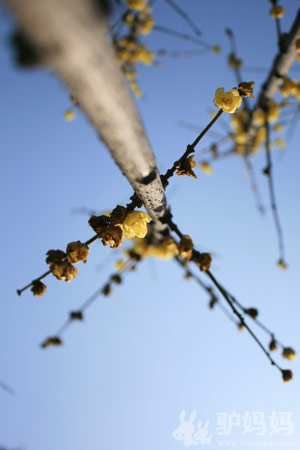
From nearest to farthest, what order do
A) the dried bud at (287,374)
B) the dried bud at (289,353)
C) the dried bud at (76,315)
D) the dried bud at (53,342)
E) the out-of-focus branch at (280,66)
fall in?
1. the dried bud at (287,374)
2. the dried bud at (289,353)
3. the out-of-focus branch at (280,66)
4. the dried bud at (76,315)
5. the dried bud at (53,342)

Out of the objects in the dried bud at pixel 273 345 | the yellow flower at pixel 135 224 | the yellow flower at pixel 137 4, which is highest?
the yellow flower at pixel 137 4

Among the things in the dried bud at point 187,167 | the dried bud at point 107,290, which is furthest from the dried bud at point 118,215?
the dried bud at point 107,290

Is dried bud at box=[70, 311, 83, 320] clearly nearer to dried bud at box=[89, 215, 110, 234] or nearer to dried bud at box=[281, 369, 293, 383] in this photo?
dried bud at box=[89, 215, 110, 234]

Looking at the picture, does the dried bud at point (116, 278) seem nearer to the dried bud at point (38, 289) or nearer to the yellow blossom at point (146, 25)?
the dried bud at point (38, 289)

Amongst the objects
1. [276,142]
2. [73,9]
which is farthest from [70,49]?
[276,142]

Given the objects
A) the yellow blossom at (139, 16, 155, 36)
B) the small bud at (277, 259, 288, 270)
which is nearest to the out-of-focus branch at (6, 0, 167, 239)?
the small bud at (277, 259, 288, 270)

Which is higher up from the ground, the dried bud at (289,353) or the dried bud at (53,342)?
the dried bud at (289,353)
